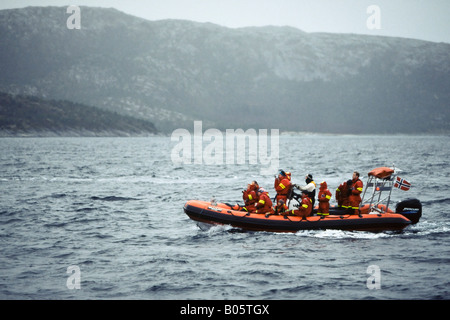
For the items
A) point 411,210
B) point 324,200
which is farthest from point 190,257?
point 411,210

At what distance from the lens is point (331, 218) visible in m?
16.0

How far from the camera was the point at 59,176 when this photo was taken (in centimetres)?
3675

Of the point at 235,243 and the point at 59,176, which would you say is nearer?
the point at 235,243

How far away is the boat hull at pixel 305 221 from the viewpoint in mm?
15961

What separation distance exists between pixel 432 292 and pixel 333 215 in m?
5.57

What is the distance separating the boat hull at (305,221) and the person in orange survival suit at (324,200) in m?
0.30

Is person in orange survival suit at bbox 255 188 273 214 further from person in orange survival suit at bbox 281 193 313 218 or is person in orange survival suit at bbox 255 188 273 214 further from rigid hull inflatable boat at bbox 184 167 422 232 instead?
person in orange survival suit at bbox 281 193 313 218

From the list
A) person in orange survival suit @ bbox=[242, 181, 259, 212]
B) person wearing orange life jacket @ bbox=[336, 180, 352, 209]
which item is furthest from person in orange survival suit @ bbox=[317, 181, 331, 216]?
person in orange survival suit @ bbox=[242, 181, 259, 212]

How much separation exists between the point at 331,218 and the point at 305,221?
2.93 feet

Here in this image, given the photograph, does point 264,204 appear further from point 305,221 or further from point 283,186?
point 305,221

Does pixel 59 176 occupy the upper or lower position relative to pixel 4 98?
lower

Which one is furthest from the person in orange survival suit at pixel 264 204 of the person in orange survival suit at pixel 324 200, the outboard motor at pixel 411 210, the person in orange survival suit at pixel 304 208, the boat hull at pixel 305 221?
the outboard motor at pixel 411 210
